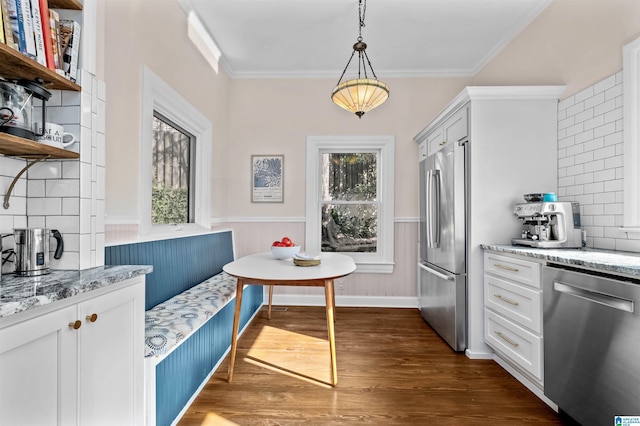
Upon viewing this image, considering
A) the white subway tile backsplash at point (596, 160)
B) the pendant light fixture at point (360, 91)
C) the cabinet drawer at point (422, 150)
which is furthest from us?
the cabinet drawer at point (422, 150)

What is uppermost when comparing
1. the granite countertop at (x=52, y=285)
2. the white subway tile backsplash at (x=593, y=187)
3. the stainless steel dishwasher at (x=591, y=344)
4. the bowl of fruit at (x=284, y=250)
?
the white subway tile backsplash at (x=593, y=187)

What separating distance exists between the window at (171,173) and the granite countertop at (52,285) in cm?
120

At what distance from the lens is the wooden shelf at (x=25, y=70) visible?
1.12 metres

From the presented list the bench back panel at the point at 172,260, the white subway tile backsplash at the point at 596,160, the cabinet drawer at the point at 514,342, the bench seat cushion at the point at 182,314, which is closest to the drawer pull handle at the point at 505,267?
the cabinet drawer at the point at 514,342

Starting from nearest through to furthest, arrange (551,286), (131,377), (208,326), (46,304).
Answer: (46,304), (131,377), (551,286), (208,326)

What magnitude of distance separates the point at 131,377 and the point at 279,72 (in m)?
3.63

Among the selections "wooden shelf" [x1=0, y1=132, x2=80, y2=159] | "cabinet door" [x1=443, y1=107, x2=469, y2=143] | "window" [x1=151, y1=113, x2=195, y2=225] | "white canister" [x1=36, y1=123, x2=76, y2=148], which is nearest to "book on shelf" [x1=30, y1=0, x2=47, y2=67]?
"white canister" [x1=36, y1=123, x2=76, y2=148]

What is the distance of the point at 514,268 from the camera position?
2152mm

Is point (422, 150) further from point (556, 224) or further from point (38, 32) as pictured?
point (38, 32)

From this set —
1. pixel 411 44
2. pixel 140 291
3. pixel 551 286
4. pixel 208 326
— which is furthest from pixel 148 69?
pixel 551 286

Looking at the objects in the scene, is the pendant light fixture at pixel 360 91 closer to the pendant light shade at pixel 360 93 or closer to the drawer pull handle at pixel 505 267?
the pendant light shade at pixel 360 93

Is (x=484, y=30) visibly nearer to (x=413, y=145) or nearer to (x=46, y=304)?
(x=413, y=145)

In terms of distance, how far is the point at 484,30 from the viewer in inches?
123

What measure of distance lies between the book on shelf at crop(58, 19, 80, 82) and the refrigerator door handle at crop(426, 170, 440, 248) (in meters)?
2.68
